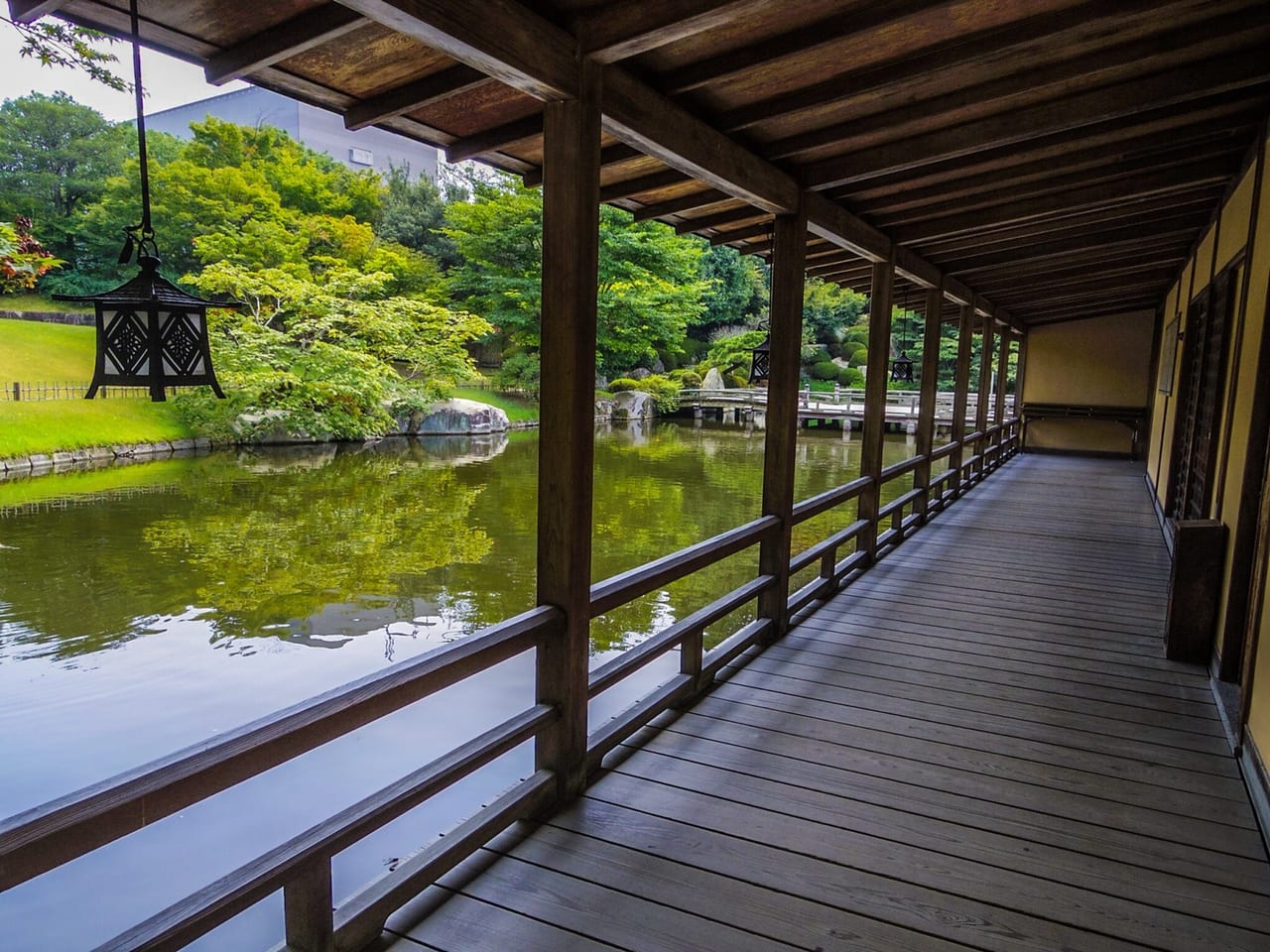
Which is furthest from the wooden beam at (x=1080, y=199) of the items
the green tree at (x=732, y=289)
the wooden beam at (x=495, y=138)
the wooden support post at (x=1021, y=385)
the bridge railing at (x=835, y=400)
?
the green tree at (x=732, y=289)

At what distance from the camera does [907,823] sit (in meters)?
2.24

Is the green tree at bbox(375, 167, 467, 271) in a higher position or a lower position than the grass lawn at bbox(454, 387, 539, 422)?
higher

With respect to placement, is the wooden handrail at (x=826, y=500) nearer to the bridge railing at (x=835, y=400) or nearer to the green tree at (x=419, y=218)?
the bridge railing at (x=835, y=400)

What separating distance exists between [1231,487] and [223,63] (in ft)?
13.1

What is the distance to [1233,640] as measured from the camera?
10.4ft

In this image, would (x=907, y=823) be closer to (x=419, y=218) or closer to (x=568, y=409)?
(x=568, y=409)

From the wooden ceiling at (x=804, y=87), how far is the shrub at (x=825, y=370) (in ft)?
72.1

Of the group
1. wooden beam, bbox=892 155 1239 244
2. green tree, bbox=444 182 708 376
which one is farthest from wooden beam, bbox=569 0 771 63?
green tree, bbox=444 182 708 376

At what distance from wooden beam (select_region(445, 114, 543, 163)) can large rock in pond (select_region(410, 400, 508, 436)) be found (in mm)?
16328

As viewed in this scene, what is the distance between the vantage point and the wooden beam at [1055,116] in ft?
9.29

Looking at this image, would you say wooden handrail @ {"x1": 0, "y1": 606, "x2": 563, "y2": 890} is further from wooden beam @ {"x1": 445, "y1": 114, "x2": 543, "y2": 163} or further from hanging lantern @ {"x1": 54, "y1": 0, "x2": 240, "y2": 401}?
wooden beam @ {"x1": 445, "y1": 114, "x2": 543, "y2": 163}

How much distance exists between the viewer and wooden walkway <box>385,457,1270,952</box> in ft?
5.92

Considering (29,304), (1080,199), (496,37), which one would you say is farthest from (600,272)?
(496,37)

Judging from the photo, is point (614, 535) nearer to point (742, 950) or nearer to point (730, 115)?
point (730, 115)
